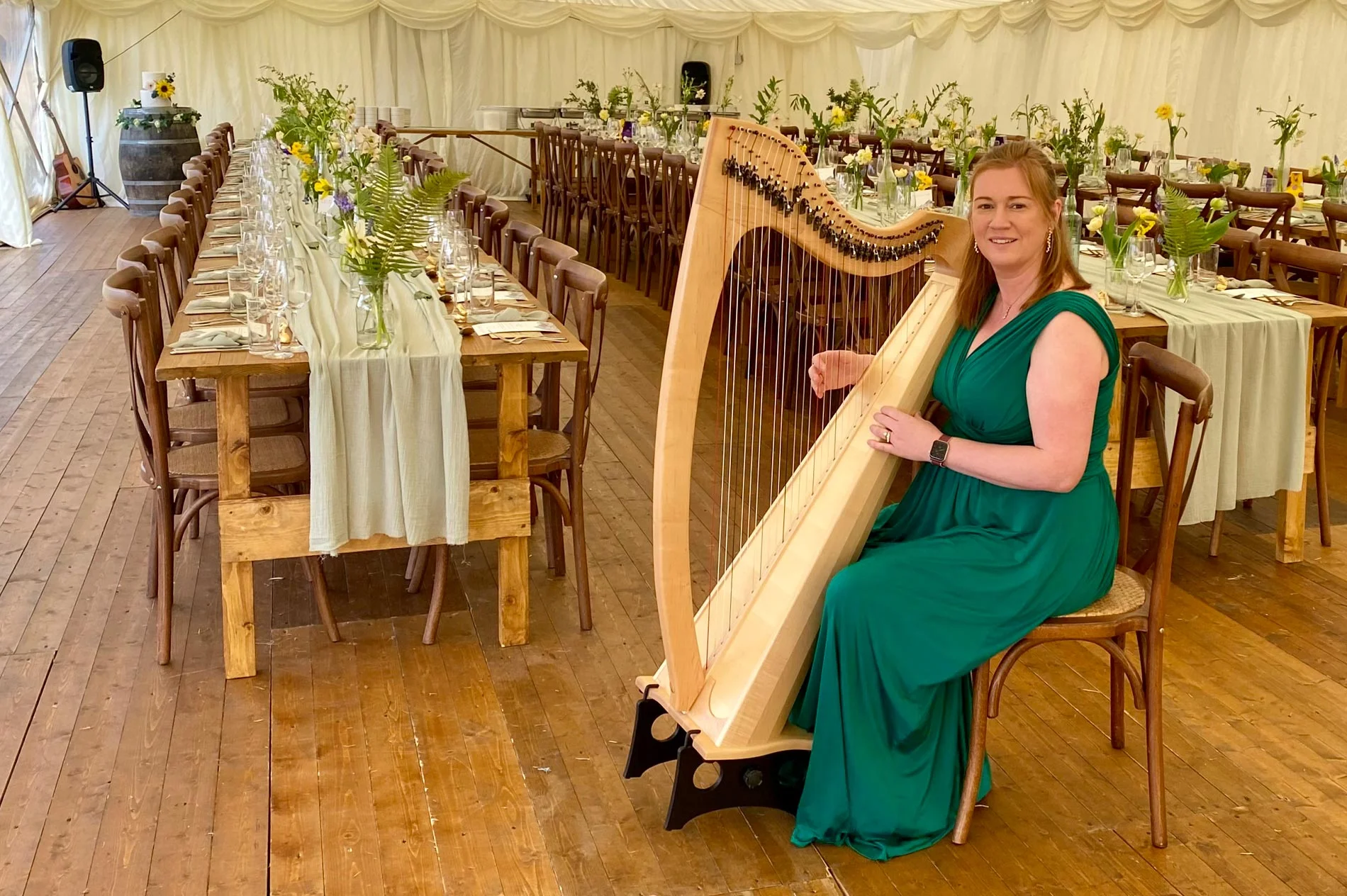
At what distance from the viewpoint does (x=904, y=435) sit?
2.41 meters

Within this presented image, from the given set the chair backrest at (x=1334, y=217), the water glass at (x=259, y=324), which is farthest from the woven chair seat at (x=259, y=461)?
the chair backrest at (x=1334, y=217)

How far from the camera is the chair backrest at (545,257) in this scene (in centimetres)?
374

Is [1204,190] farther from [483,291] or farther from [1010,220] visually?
[1010,220]

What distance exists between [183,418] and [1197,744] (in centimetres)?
275

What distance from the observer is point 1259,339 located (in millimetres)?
3676

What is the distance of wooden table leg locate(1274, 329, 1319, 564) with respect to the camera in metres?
3.86

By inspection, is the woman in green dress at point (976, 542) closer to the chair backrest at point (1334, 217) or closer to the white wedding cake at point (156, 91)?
the chair backrest at point (1334, 217)

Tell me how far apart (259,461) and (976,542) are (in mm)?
1850

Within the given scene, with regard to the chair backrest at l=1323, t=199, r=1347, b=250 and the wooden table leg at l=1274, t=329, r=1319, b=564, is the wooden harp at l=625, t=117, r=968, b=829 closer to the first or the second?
the wooden table leg at l=1274, t=329, r=1319, b=564

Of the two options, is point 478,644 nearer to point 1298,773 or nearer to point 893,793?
point 893,793

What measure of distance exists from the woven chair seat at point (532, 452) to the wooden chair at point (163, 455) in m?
0.43

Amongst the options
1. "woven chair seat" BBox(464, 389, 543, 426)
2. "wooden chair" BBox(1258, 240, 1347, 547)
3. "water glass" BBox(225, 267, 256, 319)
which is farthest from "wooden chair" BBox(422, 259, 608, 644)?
"wooden chair" BBox(1258, 240, 1347, 547)

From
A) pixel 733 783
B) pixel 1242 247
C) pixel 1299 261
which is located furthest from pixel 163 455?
pixel 1242 247

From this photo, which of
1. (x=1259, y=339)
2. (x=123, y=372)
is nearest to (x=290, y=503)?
(x=1259, y=339)
